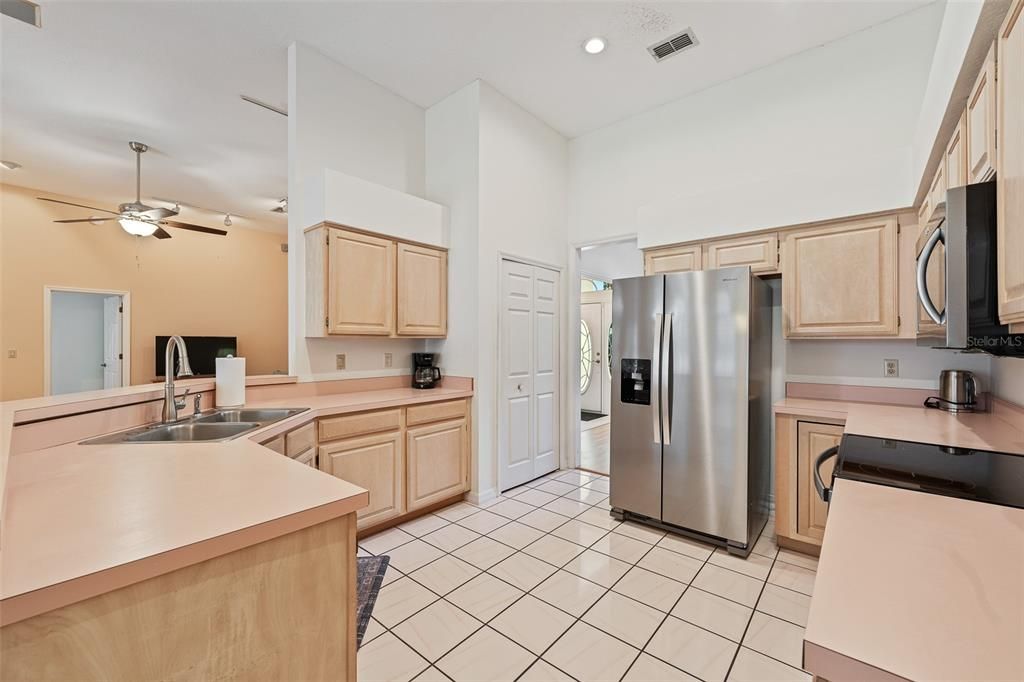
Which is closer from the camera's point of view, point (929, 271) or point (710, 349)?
point (929, 271)

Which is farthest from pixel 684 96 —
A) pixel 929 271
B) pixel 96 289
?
pixel 96 289

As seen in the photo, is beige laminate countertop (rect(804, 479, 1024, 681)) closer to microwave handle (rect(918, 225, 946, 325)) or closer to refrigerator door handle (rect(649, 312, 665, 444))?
microwave handle (rect(918, 225, 946, 325))

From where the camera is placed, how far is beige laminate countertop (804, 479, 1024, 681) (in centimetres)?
51

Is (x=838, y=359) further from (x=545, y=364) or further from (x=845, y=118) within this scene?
(x=545, y=364)

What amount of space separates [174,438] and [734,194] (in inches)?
142

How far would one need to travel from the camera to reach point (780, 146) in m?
3.22

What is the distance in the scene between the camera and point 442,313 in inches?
141

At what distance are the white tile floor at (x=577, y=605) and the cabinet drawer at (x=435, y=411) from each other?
72cm

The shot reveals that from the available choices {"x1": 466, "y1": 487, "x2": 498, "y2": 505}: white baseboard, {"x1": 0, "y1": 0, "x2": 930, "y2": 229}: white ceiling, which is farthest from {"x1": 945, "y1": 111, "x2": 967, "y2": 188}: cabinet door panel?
{"x1": 466, "y1": 487, "x2": 498, "y2": 505}: white baseboard

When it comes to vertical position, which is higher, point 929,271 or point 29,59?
point 29,59

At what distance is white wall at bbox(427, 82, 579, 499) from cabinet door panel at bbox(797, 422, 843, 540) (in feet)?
6.75

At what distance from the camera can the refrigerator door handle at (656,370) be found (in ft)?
9.24

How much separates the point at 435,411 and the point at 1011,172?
9.51 ft

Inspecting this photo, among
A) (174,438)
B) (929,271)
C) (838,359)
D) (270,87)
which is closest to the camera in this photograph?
(929,271)
